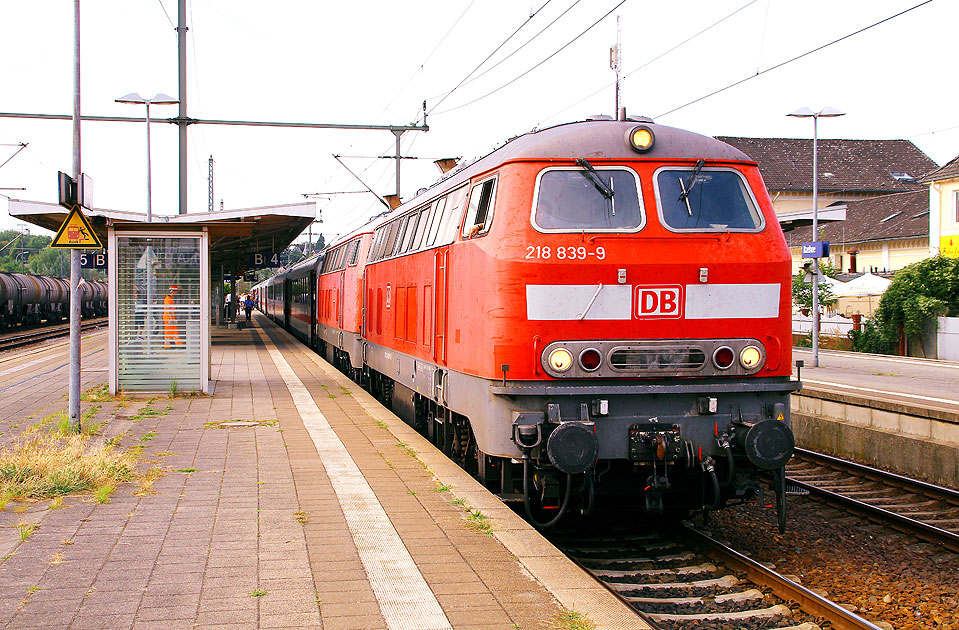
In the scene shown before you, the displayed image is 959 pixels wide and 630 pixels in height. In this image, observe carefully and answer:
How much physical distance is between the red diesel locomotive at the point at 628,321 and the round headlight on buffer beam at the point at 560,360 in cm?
2

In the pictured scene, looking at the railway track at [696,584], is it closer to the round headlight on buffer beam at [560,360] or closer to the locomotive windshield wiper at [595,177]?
the round headlight on buffer beam at [560,360]

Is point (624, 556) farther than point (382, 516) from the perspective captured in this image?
Yes

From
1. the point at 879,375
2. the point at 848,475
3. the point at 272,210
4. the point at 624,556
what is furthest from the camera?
the point at 879,375

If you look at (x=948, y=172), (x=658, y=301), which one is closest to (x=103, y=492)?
(x=658, y=301)

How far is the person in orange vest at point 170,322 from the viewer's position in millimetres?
15305

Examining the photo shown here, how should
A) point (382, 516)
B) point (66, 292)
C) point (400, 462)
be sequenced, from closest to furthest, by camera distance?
point (382, 516) → point (400, 462) → point (66, 292)

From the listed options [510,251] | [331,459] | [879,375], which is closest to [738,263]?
[510,251]

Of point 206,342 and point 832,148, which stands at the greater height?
point 832,148

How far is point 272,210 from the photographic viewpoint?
17.4 metres

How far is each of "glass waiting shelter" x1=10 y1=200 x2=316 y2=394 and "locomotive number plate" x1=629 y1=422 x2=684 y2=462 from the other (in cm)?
982

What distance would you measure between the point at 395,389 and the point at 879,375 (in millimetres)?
13475

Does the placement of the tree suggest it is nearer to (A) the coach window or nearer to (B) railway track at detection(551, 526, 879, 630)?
(B) railway track at detection(551, 526, 879, 630)

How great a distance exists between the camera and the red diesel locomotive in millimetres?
7055

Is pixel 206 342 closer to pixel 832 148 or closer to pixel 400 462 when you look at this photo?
pixel 400 462
